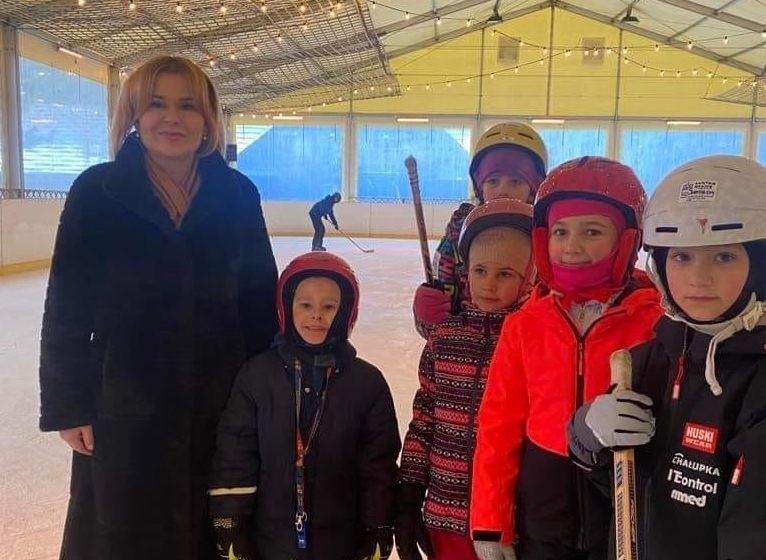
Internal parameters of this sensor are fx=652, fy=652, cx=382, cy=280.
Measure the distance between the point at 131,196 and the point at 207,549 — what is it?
782 millimetres

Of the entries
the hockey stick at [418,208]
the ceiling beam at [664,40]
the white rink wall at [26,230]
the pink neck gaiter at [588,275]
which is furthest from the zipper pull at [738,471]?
the ceiling beam at [664,40]

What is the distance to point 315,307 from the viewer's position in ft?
4.57

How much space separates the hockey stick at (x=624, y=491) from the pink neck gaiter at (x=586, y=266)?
21 cm

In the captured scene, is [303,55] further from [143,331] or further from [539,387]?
[539,387]

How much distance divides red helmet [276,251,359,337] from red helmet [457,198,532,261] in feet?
0.88

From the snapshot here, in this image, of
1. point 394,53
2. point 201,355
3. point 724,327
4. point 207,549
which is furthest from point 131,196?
point 394,53

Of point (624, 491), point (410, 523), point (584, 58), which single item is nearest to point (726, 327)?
point (624, 491)

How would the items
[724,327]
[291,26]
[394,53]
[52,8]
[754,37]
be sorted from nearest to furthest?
[724,327] < [52,8] < [291,26] < [754,37] < [394,53]

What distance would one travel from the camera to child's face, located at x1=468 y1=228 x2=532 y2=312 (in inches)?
53.4

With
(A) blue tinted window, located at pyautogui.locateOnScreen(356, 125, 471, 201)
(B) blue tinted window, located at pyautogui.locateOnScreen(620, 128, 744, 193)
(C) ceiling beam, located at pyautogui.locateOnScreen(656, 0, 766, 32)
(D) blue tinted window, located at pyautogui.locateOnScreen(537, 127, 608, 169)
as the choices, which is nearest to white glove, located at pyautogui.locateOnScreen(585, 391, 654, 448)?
(C) ceiling beam, located at pyautogui.locateOnScreen(656, 0, 766, 32)

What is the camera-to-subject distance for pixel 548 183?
121 centimetres

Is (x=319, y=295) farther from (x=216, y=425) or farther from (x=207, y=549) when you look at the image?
(x=207, y=549)

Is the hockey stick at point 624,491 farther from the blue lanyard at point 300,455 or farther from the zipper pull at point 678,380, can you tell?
the blue lanyard at point 300,455

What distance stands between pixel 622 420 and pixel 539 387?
23 centimetres
